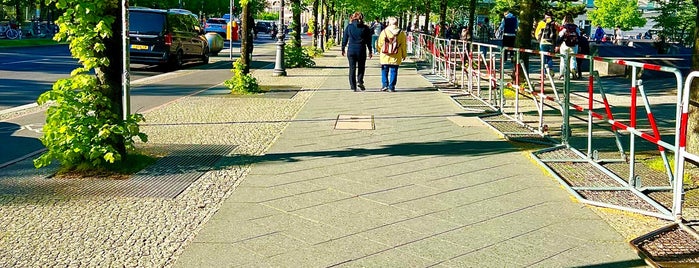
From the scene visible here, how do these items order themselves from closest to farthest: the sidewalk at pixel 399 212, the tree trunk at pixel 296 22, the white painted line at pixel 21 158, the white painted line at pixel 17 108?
the sidewalk at pixel 399 212 → the white painted line at pixel 21 158 → the white painted line at pixel 17 108 → the tree trunk at pixel 296 22

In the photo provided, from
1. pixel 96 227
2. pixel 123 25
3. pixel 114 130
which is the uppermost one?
pixel 123 25

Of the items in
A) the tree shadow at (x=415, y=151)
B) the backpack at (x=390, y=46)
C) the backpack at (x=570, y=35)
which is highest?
the backpack at (x=570, y=35)

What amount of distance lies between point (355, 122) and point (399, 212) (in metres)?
5.68

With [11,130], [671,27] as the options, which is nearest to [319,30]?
[671,27]

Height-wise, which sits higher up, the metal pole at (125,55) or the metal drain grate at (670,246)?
the metal pole at (125,55)

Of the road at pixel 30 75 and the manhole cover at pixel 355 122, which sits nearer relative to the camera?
the manhole cover at pixel 355 122

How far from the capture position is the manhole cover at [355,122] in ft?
37.3

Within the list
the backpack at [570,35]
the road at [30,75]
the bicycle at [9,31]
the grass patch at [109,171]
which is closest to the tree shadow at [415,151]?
the grass patch at [109,171]

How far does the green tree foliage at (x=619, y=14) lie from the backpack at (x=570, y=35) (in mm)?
74608

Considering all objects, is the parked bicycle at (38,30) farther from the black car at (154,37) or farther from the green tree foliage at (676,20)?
the green tree foliage at (676,20)

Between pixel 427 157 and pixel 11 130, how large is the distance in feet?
19.4

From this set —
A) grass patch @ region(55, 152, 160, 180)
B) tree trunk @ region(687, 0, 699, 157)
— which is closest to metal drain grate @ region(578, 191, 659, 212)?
tree trunk @ region(687, 0, 699, 157)

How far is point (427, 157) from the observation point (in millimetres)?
8883

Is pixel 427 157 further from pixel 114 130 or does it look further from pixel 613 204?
pixel 114 130
